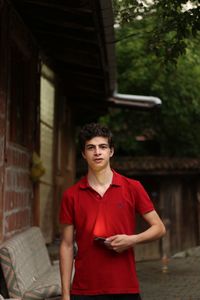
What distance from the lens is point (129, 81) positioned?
16.6 m

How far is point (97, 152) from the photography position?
126 inches

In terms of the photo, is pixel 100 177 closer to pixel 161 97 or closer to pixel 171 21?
Answer: pixel 171 21

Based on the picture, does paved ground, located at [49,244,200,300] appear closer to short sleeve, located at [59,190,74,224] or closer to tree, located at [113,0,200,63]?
tree, located at [113,0,200,63]

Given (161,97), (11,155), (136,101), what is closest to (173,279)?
(136,101)

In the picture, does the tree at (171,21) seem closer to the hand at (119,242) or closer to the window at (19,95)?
the window at (19,95)

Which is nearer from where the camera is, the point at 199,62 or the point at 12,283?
the point at 12,283

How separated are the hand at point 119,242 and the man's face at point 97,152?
1.34ft

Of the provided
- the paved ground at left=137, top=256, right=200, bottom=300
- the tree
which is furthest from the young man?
the paved ground at left=137, top=256, right=200, bottom=300

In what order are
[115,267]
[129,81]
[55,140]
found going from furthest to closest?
[129,81], [55,140], [115,267]

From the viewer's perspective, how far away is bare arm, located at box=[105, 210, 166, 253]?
303 centimetres

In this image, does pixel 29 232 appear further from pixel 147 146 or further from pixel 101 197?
pixel 147 146

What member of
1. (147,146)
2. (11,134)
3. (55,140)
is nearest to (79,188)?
(11,134)

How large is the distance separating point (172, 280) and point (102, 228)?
6523 mm

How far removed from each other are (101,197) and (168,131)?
13783mm
